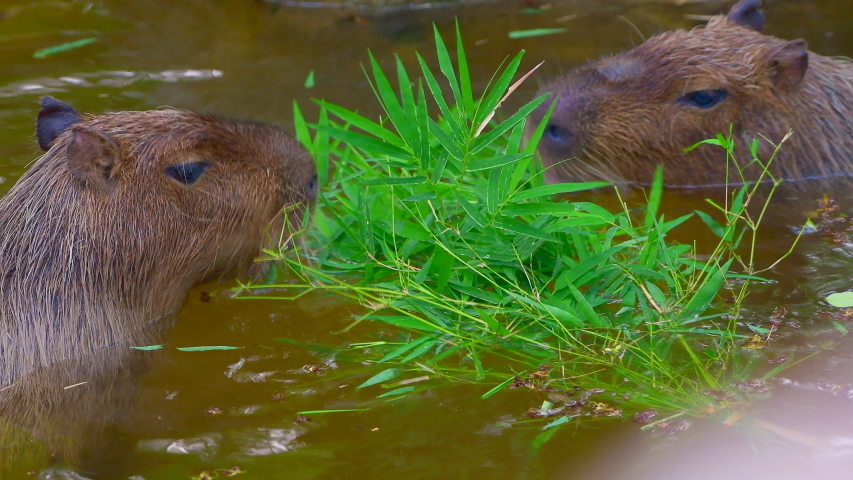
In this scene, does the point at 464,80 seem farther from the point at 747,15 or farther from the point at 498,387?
the point at 747,15

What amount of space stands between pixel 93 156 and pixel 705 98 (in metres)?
3.20

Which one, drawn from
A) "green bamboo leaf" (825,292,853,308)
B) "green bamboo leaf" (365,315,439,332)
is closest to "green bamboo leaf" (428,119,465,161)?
"green bamboo leaf" (365,315,439,332)

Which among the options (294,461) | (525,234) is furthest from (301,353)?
(525,234)

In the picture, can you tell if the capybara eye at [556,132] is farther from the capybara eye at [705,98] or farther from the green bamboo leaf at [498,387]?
the green bamboo leaf at [498,387]

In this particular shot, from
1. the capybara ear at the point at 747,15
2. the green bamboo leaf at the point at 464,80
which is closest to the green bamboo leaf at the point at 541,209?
the green bamboo leaf at the point at 464,80

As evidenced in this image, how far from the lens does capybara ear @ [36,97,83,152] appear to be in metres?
3.57

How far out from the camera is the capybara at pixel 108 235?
3252mm

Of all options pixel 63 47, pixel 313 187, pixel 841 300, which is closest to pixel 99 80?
pixel 63 47

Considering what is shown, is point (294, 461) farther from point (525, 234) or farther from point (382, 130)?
point (382, 130)

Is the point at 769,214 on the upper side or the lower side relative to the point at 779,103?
lower

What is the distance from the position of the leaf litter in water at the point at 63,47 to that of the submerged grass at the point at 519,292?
3.81 metres

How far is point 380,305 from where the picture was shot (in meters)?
3.26

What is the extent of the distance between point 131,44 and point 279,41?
110 cm

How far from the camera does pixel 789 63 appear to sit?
484cm
